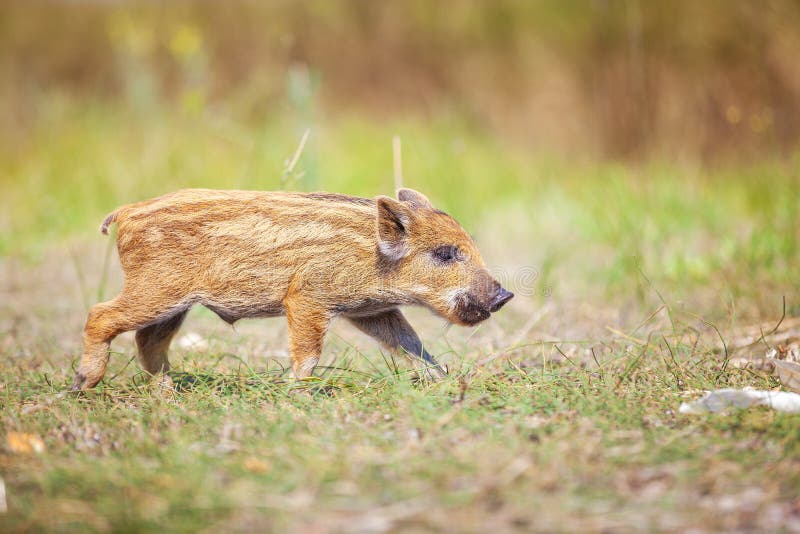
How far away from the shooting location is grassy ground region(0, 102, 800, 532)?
278 centimetres

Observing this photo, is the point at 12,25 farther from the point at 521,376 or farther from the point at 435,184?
the point at 521,376

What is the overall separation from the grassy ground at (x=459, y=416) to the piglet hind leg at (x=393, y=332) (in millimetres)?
115

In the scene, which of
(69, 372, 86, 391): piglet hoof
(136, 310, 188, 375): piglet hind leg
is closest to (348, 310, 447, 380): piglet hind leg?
(136, 310, 188, 375): piglet hind leg

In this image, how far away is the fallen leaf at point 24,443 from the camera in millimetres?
3359

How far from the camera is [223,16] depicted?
1365cm

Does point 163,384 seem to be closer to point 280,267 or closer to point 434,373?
point 280,267

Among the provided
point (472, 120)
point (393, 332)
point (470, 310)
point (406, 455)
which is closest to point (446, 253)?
point (470, 310)

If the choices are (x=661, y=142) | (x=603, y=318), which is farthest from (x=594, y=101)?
(x=603, y=318)

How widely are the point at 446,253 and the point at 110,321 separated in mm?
1749

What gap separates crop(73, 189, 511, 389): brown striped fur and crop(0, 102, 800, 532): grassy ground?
29cm

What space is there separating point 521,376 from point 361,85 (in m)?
10.2

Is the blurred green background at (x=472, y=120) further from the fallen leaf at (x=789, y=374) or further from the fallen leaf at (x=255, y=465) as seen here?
the fallen leaf at (x=255, y=465)

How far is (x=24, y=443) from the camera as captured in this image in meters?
3.41

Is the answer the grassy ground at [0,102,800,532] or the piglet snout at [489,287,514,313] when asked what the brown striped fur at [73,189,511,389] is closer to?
the piglet snout at [489,287,514,313]
